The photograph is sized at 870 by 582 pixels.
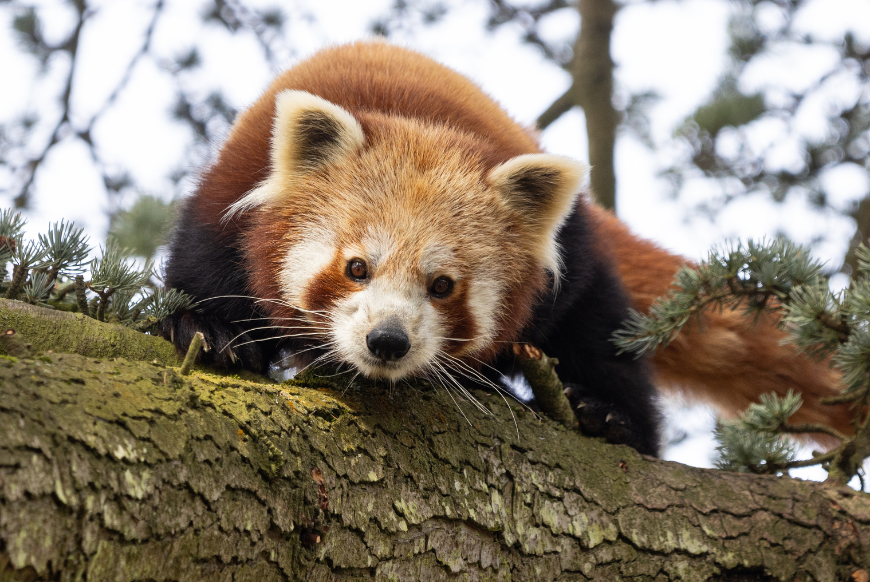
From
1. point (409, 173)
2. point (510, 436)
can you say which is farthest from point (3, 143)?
point (510, 436)

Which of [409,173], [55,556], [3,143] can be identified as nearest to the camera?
[55,556]

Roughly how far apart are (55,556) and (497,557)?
49.5 inches

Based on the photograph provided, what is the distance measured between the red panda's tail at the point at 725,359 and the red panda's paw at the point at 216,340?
6.38 feet

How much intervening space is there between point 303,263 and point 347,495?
116 cm

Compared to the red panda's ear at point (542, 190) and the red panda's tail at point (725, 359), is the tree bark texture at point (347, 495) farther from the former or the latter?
the red panda's tail at point (725, 359)

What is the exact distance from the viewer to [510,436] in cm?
242

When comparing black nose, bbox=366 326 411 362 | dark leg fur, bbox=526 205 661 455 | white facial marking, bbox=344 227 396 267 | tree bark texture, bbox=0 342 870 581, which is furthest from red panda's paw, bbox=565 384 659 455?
white facial marking, bbox=344 227 396 267

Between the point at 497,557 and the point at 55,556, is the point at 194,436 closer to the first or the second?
the point at 55,556

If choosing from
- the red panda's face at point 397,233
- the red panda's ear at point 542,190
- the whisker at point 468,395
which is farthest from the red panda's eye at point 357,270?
the red panda's ear at point 542,190

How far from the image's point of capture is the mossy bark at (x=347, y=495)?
1.29 m

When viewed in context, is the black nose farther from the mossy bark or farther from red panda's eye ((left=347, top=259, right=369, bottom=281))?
red panda's eye ((left=347, top=259, right=369, bottom=281))

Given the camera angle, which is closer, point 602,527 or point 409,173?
point 602,527

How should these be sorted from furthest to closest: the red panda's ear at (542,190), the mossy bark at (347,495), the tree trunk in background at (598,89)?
the tree trunk in background at (598,89), the red panda's ear at (542,190), the mossy bark at (347,495)

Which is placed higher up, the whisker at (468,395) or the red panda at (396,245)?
the red panda at (396,245)
